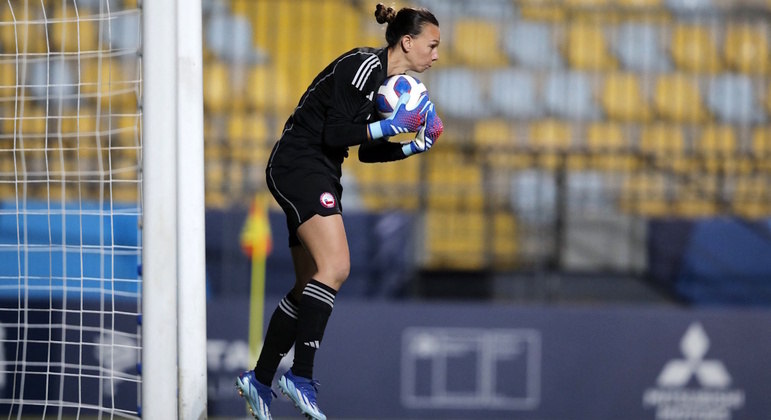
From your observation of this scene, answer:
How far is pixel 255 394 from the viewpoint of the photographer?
5316 millimetres

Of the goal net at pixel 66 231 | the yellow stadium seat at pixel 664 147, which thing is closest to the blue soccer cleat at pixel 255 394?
the goal net at pixel 66 231

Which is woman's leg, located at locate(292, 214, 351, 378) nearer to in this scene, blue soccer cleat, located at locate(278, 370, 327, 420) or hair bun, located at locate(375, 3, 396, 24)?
blue soccer cleat, located at locate(278, 370, 327, 420)

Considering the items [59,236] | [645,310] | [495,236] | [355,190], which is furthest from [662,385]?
[59,236]

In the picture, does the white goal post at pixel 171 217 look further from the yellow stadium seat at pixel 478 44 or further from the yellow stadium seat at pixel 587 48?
the yellow stadium seat at pixel 587 48

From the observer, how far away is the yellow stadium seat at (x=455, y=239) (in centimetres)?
1139

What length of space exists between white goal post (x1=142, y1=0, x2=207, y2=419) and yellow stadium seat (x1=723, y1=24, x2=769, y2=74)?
29.6 feet

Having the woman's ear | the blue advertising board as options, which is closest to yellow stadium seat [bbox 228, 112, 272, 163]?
the blue advertising board

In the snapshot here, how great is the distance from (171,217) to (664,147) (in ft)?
27.1

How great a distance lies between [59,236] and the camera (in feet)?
33.4

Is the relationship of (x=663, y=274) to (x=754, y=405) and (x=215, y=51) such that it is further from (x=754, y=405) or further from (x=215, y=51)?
(x=215, y=51)

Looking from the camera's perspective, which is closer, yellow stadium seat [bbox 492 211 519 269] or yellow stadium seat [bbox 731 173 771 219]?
yellow stadium seat [bbox 492 211 519 269]

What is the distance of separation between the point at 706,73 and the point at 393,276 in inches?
174

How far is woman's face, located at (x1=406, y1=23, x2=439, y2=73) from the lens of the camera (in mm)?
5105

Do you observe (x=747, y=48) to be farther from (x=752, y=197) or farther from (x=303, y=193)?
(x=303, y=193)
